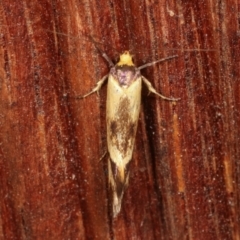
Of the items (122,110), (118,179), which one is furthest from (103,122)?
(118,179)

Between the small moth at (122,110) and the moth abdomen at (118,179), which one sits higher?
the small moth at (122,110)

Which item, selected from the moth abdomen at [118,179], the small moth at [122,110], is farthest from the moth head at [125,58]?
the moth abdomen at [118,179]

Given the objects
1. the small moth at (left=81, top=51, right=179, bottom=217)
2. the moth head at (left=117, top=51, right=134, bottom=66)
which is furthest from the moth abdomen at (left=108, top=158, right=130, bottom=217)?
the moth head at (left=117, top=51, right=134, bottom=66)

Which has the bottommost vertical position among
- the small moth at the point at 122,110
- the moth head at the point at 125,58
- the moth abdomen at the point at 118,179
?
the moth abdomen at the point at 118,179

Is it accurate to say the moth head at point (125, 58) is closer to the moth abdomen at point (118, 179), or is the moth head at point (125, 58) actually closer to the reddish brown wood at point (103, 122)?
the reddish brown wood at point (103, 122)

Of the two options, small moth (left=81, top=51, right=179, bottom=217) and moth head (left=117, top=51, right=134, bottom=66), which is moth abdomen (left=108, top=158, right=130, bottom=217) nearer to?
small moth (left=81, top=51, right=179, bottom=217)

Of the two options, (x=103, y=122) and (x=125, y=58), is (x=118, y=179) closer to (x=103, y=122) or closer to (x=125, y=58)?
(x=103, y=122)
